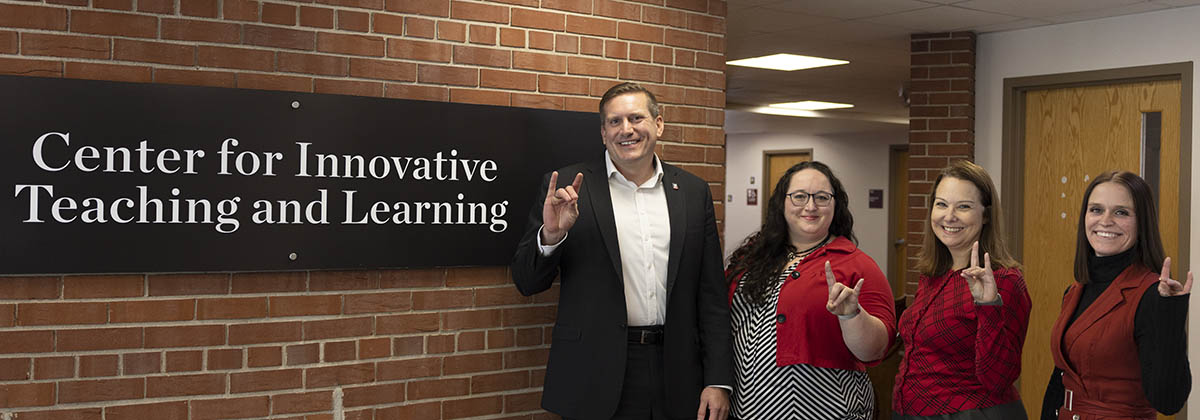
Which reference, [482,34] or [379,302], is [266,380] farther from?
[482,34]

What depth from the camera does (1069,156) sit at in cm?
586

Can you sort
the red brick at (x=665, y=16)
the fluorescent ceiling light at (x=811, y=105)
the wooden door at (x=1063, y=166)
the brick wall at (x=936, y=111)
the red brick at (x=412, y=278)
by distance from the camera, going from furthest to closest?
the fluorescent ceiling light at (x=811, y=105)
the brick wall at (x=936, y=111)
the wooden door at (x=1063, y=166)
the red brick at (x=665, y=16)
the red brick at (x=412, y=278)

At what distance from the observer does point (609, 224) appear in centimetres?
288

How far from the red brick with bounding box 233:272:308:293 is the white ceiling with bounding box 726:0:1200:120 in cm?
298

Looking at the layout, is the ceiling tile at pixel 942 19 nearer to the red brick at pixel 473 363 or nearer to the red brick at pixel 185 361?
the red brick at pixel 473 363

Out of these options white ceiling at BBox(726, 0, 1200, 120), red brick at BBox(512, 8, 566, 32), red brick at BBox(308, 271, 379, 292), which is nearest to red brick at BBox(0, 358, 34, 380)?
red brick at BBox(308, 271, 379, 292)

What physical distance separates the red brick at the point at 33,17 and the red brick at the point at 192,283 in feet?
1.21

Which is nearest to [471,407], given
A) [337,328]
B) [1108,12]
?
[337,328]

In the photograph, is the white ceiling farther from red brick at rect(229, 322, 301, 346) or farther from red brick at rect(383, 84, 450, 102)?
red brick at rect(229, 322, 301, 346)

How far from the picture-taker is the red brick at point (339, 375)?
122 inches

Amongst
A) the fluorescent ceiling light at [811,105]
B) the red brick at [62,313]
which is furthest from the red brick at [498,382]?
the fluorescent ceiling light at [811,105]

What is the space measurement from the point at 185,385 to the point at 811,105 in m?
9.28

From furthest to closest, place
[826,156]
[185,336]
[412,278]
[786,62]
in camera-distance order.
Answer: [826,156] → [786,62] → [412,278] → [185,336]

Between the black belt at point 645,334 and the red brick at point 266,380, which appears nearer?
the black belt at point 645,334
